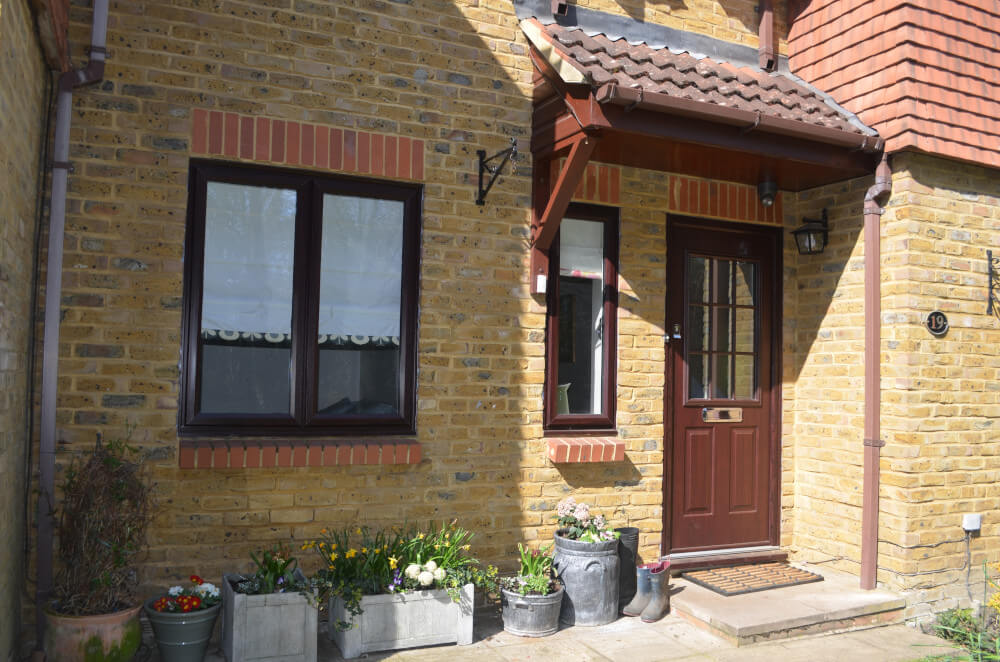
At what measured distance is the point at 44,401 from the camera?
13.2 ft

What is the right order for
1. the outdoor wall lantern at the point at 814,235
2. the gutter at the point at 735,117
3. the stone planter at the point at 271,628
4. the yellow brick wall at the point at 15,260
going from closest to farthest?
the yellow brick wall at the point at 15,260 < the stone planter at the point at 271,628 < the gutter at the point at 735,117 < the outdoor wall lantern at the point at 814,235

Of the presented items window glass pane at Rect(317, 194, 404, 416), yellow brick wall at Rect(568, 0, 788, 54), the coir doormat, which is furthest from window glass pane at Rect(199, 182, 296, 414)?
the coir doormat

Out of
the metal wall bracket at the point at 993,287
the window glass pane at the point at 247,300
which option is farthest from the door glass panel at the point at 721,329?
the window glass pane at the point at 247,300

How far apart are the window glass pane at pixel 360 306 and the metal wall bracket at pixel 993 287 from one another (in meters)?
4.13

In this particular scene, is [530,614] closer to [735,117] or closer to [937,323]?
[735,117]

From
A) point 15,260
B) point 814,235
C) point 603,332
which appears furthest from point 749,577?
point 15,260

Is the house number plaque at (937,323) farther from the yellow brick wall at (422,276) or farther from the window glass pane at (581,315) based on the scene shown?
the window glass pane at (581,315)

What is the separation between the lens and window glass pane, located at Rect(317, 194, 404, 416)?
15.9 feet

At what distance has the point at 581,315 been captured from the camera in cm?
560

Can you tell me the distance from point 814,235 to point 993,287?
4.12 ft

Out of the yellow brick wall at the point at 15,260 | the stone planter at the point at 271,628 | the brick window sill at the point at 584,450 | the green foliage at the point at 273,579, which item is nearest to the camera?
the yellow brick wall at the point at 15,260

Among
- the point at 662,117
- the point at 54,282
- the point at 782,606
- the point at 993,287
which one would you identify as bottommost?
the point at 782,606

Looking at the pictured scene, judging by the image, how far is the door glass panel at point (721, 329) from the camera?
237 inches

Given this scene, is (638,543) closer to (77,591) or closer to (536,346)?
(536,346)
